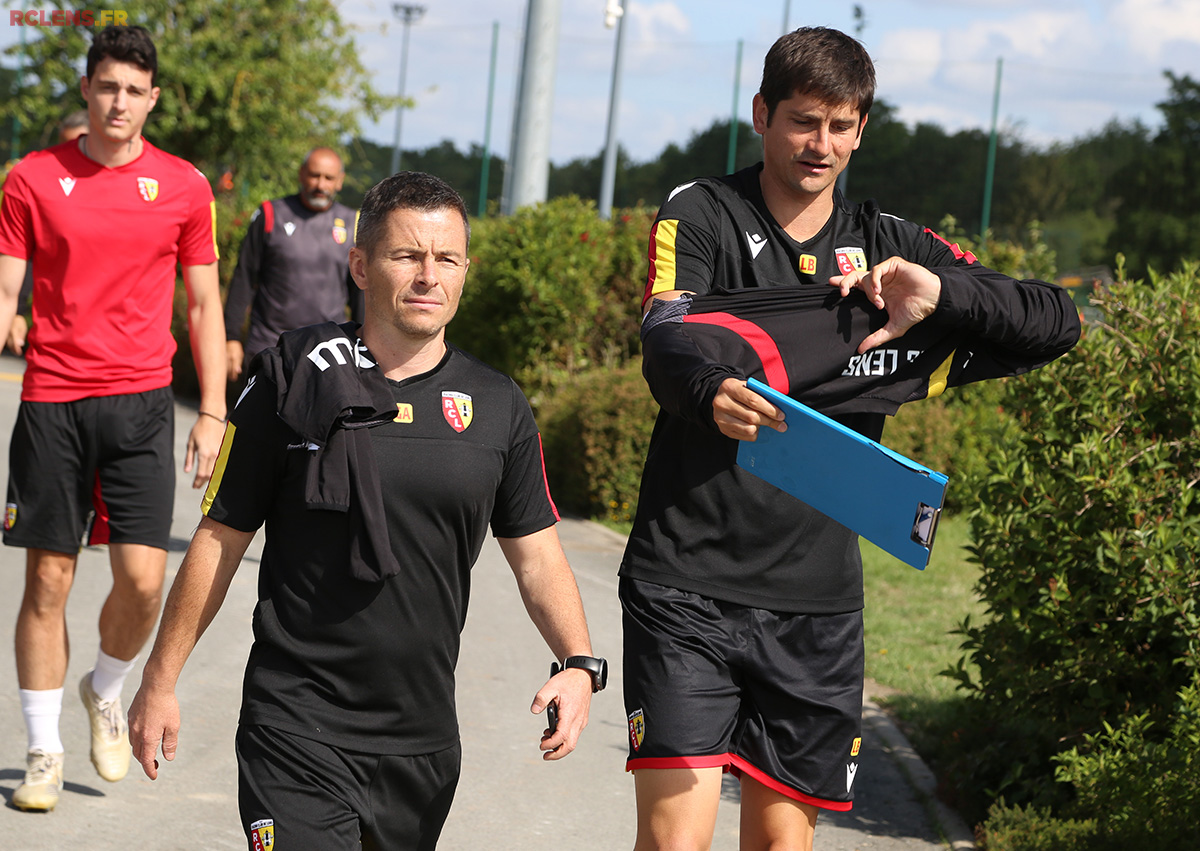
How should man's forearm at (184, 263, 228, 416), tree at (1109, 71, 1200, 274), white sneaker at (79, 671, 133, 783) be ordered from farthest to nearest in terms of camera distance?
tree at (1109, 71, 1200, 274)
man's forearm at (184, 263, 228, 416)
white sneaker at (79, 671, 133, 783)

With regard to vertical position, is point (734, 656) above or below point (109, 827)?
above

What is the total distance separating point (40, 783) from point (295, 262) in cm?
425

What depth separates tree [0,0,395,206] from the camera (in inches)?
731

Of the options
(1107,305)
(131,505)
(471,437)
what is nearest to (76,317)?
(131,505)

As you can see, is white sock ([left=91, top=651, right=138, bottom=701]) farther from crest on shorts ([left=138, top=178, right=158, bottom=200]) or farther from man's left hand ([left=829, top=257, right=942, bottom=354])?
man's left hand ([left=829, top=257, right=942, bottom=354])

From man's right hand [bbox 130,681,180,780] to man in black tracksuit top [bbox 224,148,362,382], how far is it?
537 centimetres

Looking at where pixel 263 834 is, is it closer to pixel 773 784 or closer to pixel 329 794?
pixel 329 794

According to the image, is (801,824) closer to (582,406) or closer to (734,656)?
(734,656)

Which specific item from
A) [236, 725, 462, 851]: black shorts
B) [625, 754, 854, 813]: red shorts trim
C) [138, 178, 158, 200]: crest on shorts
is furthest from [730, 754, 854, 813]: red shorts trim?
[138, 178, 158, 200]: crest on shorts

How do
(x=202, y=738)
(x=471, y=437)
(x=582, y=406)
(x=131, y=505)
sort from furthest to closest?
(x=582, y=406) → (x=202, y=738) → (x=131, y=505) → (x=471, y=437)

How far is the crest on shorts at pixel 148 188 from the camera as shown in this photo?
4.72m

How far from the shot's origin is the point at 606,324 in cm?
1270

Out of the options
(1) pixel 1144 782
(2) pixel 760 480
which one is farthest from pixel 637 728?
(1) pixel 1144 782

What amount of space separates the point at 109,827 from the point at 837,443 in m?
3.04
